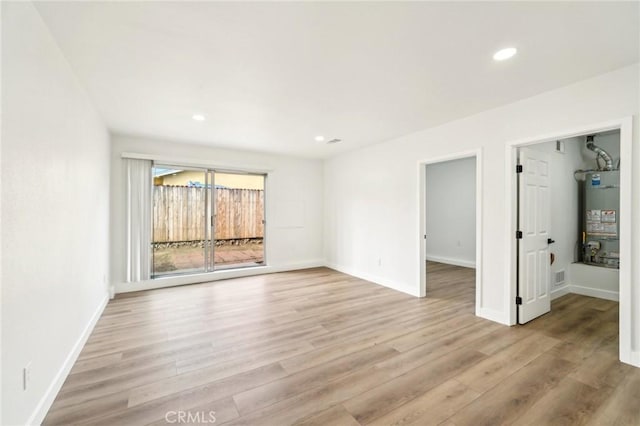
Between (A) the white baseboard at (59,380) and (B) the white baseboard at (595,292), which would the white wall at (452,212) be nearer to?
(B) the white baseboard at (595,292)

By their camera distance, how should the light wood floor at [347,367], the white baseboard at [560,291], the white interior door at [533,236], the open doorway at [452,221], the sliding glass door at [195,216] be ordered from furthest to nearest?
1. the open doorway at [452,221]
2. the sliding glass door at [195,216]
3. the white baseboard at [560,291]
4. the white interior door at [533,236]
5. the light wood floor at [347,367]

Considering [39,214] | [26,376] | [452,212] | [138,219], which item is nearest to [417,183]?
[452,212]

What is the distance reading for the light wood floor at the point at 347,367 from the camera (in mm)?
1771

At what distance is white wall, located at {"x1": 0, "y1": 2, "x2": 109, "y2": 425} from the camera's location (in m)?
1.37

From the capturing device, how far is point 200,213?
17.1 feet

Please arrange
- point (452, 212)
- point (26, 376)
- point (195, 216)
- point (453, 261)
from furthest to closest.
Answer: point (452, 212) < point (453, 261) < point (195, 216) < point (26, 376)

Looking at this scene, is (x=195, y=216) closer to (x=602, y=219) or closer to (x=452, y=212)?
(x=452, y=212)

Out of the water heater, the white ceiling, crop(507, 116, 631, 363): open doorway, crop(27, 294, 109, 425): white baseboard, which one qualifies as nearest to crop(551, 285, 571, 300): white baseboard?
crop(507, 116, 631, 363): open doorway

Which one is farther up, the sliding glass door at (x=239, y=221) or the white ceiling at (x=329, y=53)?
the white ceiling at (x=329, y=53)

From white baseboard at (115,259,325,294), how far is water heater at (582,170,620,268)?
4.96 meters

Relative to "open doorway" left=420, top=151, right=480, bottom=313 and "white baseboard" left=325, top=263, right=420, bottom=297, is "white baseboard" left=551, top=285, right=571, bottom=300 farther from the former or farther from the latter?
"white baseboard" left=325, top=263, right=420, bottom=297

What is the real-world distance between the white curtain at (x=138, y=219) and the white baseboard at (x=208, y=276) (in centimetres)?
13

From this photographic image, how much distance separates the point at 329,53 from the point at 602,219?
5.09 metres

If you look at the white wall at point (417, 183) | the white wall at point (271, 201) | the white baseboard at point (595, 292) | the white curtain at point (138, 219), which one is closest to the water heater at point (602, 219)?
the white baseboard at point (595, 292)
